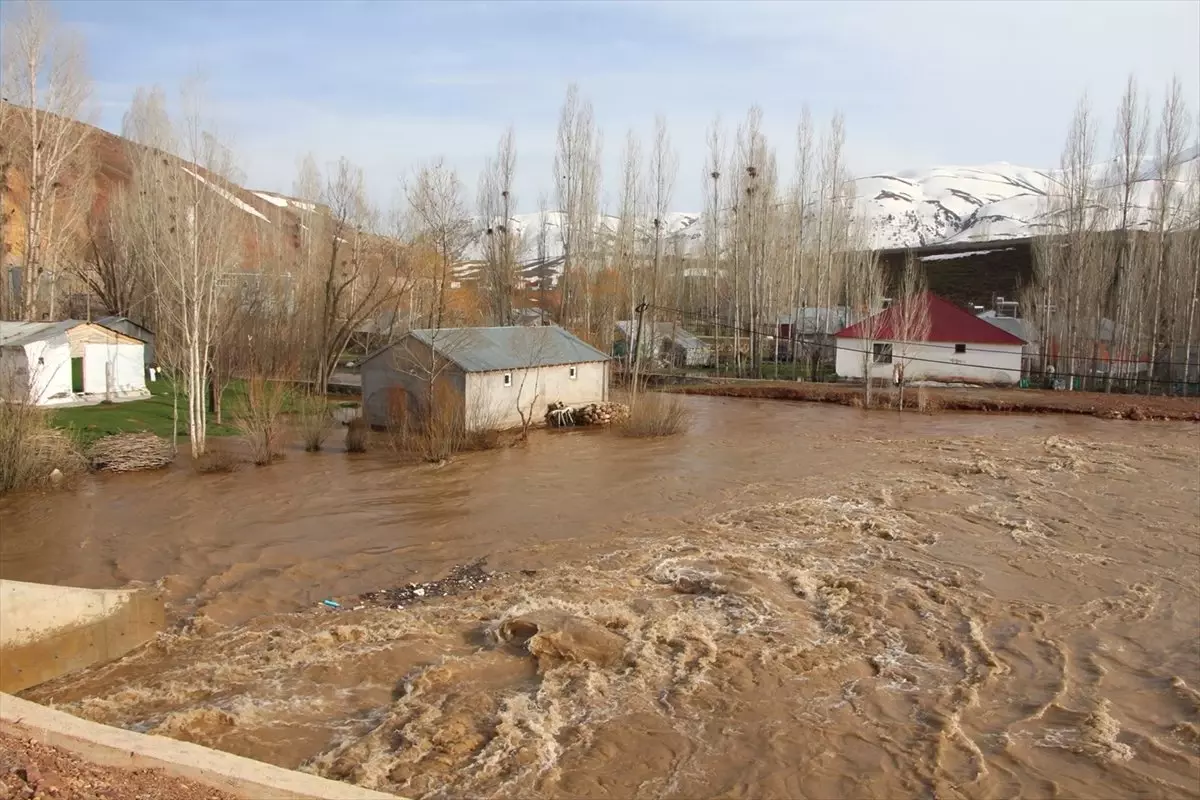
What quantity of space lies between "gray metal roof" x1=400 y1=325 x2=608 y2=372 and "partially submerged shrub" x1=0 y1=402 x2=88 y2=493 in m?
8.22

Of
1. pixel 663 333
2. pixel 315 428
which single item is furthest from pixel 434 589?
pixel 663 333

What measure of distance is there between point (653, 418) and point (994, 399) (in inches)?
594

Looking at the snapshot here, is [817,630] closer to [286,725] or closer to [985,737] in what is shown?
[985,737]

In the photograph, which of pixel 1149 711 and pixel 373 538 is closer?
pixel 1149 711

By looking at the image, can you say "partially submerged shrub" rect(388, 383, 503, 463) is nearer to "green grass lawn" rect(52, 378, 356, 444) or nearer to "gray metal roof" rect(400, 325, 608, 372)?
"gray metal roof" rect(400, 325, 608, 372)

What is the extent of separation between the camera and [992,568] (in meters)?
12.5

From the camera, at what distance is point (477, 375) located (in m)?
22.7

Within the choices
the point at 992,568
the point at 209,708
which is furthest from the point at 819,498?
the point at 209,708

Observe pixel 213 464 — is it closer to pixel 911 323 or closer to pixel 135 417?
pixel 135 417

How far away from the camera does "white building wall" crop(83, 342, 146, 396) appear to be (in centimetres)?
2548

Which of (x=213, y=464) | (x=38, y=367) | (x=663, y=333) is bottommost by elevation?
(x=213, y=464)

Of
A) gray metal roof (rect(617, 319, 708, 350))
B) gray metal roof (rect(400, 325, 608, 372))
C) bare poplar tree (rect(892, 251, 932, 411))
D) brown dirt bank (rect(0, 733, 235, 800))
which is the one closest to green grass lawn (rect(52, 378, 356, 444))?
gray metal roof (rect(400, 325, 608, 372))

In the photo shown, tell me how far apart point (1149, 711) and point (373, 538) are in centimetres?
1041

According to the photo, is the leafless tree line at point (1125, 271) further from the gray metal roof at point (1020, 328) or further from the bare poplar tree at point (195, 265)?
the bare poplar tree at point (195, 265)
